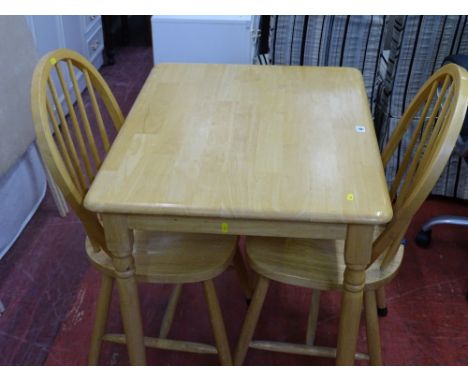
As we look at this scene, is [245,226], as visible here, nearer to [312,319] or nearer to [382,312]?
[312,319]

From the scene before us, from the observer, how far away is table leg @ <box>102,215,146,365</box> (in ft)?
3.67

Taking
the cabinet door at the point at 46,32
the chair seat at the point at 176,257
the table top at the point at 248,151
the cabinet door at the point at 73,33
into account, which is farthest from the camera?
the cabinet door at the point at 73,33

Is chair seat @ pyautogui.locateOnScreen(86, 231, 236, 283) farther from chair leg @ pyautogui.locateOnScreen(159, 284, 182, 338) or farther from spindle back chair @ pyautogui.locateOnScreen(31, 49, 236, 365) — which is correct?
chair leg @ pyautogui.locateOnScreen(159, 284, 182, 338)

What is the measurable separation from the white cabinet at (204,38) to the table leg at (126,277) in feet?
3.94

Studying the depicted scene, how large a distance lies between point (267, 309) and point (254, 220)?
79cm

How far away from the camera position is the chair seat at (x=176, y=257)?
130 centimetres

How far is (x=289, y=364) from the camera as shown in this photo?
162cm

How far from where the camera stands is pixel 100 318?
1458 millimetres

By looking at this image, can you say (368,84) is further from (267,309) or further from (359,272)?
(359,272)

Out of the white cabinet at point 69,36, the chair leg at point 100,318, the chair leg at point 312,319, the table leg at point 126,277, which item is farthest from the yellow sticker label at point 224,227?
the white cabinet at point 69,36

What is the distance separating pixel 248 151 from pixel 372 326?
57 centimetres

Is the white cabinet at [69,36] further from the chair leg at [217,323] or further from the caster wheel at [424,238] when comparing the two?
the caster wheel at [424,238]

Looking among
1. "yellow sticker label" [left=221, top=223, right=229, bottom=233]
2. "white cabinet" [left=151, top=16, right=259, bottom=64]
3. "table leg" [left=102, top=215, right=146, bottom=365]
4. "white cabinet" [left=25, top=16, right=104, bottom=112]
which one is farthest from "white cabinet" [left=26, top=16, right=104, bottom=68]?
"yellow sticker label" [left=221, top=223, right=229, bottom=233]
